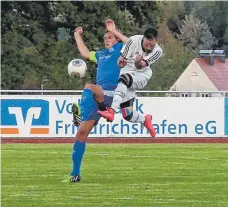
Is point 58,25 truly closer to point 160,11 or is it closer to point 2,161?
point 160,11

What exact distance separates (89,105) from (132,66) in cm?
83

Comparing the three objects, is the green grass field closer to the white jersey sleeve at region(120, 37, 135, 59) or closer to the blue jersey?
the blue jersey

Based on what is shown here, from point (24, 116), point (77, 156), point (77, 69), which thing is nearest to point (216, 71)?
point (24, 116)

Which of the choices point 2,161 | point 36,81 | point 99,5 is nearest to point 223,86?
point 99,5

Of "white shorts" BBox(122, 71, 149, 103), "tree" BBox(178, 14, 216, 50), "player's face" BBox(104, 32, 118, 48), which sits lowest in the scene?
"white shorts" BBox(122, 71, 149, 103)

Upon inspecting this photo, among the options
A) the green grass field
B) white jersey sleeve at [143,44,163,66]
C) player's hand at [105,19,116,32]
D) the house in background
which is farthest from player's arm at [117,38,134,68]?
the house in background

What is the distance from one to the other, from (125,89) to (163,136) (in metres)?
15.6

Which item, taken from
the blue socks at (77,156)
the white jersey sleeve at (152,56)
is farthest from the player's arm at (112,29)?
the blue socks at (77,156)

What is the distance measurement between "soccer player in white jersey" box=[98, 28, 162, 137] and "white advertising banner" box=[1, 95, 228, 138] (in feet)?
47.7

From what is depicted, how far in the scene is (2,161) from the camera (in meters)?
19.4

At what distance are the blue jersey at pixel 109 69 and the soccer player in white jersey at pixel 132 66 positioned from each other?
21 cm

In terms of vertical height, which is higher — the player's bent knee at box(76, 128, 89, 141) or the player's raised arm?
the player's raised arm

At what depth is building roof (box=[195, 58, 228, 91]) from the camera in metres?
54.4

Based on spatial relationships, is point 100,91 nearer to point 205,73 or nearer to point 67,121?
point 67,121
